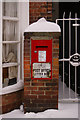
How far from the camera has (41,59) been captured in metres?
5.23

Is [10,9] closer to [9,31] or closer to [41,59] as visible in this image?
[9,31]

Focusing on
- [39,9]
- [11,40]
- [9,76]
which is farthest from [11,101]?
[39,9]

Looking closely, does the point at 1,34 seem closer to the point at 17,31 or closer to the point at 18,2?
the point at 17,31

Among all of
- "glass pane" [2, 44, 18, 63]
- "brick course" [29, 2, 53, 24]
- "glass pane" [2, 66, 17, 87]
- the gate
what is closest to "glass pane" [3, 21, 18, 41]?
"glass pane" [2, 44, 18, 63]

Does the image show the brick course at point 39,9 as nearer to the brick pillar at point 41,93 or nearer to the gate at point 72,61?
the gate at point 72,61

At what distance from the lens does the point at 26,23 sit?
230 inches

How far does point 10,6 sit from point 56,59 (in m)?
1.61

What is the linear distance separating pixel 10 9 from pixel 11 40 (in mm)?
690

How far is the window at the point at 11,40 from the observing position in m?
5.54

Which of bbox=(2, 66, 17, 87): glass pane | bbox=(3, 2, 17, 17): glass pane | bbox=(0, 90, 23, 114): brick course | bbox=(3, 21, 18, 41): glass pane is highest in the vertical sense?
bbox=(3, 2, 17, 17): glass pane

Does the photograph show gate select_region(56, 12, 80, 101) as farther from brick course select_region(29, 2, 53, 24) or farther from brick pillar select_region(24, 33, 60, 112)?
brick pillar select_region(24, 33, 60, 112)

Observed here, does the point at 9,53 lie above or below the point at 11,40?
below

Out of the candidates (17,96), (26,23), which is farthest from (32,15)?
(17,96)

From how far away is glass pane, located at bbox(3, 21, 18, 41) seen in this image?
5594 mm
